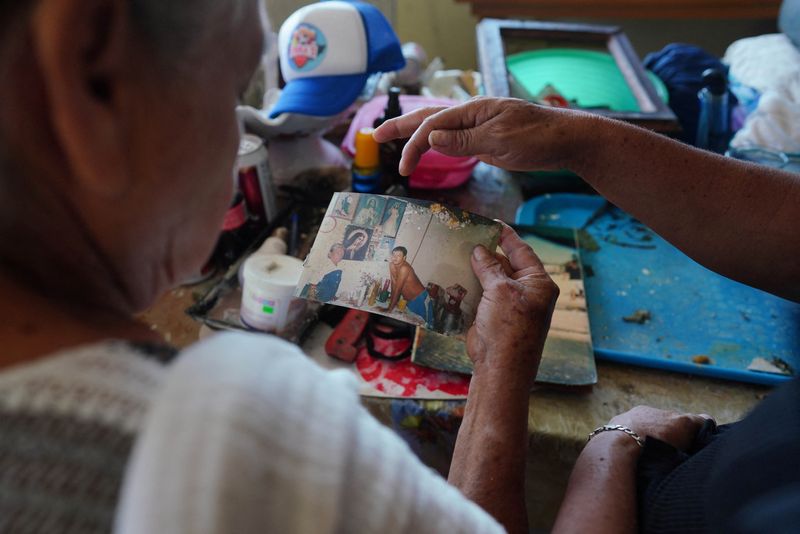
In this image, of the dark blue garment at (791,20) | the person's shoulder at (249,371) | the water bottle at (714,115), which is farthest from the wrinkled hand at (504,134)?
the dark blue garment at (791,20)

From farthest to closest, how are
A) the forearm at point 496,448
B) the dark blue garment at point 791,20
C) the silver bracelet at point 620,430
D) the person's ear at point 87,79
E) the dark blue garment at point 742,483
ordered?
the dark blue garment at point 791,20 < the silver bracelet at point 620,430 < the forearm at point 496,448 < the dark blue garment at point 742,483 < the person's ear at point 87,79

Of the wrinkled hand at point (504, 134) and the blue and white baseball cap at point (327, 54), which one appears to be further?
the blue and white baseball cap at point (327, 54)

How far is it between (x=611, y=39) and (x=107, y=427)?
76.3 inches

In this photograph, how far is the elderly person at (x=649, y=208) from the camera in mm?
702

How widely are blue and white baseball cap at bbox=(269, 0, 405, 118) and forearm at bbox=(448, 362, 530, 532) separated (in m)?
0.72

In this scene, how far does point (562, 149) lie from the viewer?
33.8 inches

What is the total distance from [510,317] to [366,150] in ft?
1.80

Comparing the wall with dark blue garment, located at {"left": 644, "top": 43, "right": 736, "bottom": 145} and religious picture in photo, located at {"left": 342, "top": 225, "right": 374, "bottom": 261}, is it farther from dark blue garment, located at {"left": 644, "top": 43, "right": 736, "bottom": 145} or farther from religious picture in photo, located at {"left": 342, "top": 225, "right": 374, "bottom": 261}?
religious picture in photo, located at {"left": 342, "top": 225, "right": 374, "bottom": 261}

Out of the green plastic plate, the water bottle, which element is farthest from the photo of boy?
the water bottle

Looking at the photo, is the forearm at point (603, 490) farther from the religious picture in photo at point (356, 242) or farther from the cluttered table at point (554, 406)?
the religious picture in photo at point (356, 242)

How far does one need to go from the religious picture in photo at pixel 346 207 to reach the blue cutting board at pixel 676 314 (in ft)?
1.57

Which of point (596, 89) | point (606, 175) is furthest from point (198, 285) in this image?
point (596, 89)

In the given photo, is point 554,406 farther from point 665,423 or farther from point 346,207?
point 346,207

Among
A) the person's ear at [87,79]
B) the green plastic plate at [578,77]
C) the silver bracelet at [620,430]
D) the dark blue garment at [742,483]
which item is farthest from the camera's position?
the green plastic plate at [578,77]
